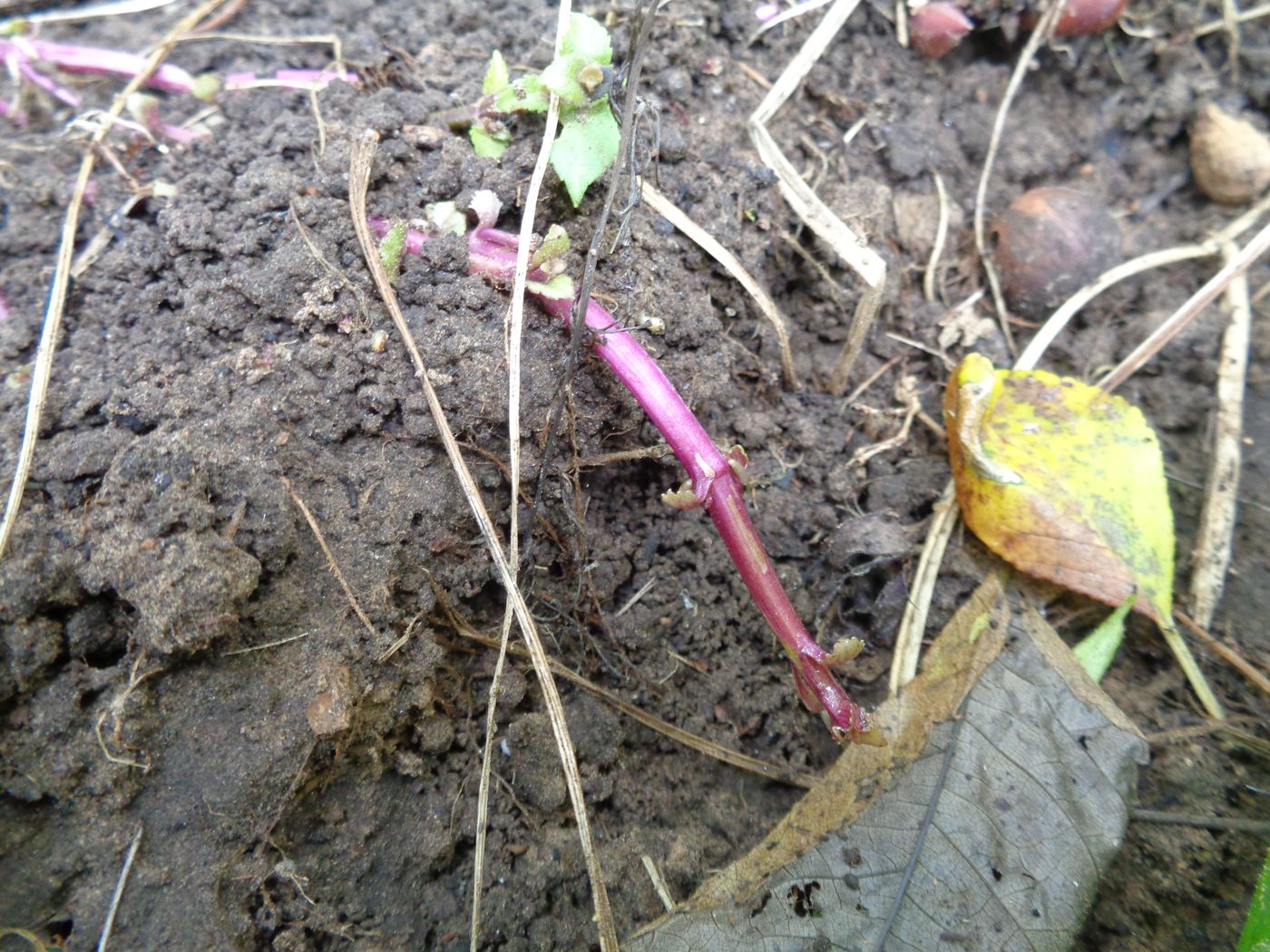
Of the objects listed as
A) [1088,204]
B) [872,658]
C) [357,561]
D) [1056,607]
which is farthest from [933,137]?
[357,561]

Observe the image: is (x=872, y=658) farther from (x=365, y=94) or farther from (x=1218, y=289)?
(x=365, y=94)

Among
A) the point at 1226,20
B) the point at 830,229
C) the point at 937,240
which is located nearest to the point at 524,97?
the point at 830,229

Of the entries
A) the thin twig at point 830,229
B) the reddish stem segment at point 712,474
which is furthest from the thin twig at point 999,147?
the reddish stem segment at point 712,474

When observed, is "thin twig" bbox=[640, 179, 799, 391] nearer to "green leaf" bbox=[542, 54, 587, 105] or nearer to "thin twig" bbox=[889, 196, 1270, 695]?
"green leaf" bbox=[542, 54, 587, 105]

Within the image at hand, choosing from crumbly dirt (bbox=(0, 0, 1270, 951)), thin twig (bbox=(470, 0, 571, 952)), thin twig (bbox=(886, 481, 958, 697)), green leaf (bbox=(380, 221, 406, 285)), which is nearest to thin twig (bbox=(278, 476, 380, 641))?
crumbly dirt (bbox=(0, 0, 1270, 951))

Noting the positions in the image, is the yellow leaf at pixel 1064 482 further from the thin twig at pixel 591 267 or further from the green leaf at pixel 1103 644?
the thin twig at pixel 591 267

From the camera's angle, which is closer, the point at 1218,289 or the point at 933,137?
the point at 1218,289

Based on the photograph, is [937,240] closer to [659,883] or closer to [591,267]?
[591,267]
